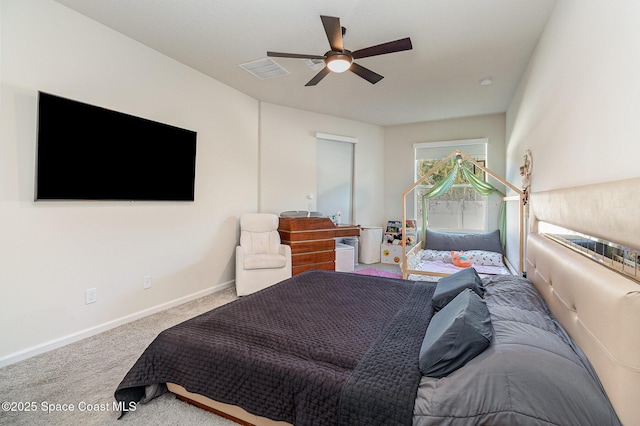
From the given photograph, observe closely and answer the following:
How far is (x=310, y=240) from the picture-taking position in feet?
14.4

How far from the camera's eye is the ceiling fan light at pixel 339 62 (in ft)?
8.09

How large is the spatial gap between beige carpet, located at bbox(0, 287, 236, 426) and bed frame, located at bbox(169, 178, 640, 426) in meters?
0.12

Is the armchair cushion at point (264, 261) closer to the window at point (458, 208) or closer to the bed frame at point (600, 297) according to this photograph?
the bed frame at point (600, 297)

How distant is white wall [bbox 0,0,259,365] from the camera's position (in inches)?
85.8

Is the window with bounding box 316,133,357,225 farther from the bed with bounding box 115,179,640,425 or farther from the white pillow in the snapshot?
the bed with bounding box 115,179,640,425

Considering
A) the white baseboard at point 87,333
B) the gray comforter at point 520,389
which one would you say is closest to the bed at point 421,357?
the gray comforter at point 520,389

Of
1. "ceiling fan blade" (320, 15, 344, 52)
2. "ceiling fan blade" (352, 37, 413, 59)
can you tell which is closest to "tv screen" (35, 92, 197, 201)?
"ceiling fan blade" (320, 15, 344, 52)

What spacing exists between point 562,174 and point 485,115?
3676 millimetres

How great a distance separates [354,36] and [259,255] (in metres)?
2.71

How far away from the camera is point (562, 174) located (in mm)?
2016

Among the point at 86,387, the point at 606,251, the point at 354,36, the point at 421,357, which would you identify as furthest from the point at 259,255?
the point at 606,251

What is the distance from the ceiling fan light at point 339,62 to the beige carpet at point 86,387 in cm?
263

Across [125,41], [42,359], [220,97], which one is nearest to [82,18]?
[125,41]

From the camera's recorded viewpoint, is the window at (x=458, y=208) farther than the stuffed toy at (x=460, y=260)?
Yes
